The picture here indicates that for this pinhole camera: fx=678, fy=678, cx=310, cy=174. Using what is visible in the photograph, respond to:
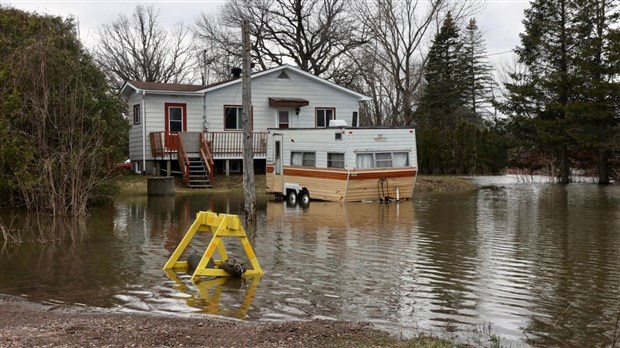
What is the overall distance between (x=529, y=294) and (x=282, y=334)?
12.8 feet

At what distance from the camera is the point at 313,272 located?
10.4m

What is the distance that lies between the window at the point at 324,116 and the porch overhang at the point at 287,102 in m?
1.34

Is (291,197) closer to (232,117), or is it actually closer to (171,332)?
(232,117)

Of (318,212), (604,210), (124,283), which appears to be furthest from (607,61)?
(124,283)

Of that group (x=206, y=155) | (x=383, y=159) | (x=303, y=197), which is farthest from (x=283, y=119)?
(x=383, y=159)

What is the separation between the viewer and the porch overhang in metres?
32.1

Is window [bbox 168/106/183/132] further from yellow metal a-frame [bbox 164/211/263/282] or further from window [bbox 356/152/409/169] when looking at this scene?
yellow metal a-frame [bbox 164/211/263/282]

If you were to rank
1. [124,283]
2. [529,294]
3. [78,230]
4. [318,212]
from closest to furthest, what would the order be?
[529,294] → [124,283] → [78,230] → [318,212]

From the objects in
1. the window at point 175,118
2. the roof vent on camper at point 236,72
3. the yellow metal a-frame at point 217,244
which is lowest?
the yellow metal a-frame at point 217,244

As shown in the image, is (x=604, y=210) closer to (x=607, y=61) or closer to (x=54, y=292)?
(x=607, y=61)

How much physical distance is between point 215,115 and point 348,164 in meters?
11.2

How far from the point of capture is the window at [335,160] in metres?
22.7

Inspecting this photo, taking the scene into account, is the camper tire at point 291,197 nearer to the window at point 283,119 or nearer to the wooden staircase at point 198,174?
the wooden staircase at point 198,174

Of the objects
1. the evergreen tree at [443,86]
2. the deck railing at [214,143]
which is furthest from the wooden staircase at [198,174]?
the evergreen tree at [443,86]
